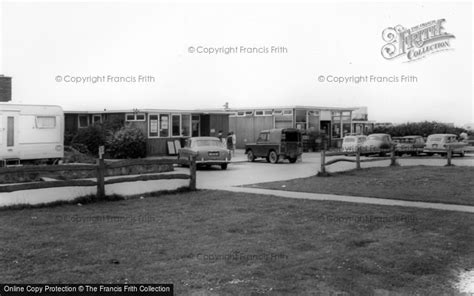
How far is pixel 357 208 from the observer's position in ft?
33.8

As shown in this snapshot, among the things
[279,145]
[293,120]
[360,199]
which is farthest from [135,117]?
[360,199]

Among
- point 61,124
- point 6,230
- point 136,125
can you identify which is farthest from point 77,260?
point 136,125

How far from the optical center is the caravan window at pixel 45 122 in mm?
20700

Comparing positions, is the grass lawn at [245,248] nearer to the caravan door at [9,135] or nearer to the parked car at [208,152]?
the caravan door at [9,135]

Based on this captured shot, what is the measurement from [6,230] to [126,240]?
2060 millimetres

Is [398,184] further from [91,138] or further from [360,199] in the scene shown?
[91,138]

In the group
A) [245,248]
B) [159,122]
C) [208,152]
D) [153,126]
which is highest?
[159,122]

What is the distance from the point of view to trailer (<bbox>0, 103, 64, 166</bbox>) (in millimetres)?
19594

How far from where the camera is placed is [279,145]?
25.9m

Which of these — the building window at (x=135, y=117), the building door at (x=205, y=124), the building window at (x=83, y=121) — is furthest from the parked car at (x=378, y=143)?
the building window at (x=83, y=121)

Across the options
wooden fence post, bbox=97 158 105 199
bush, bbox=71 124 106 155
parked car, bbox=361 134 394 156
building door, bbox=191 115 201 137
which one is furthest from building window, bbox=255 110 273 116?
wooden fence post, bbox=97 158 105 199

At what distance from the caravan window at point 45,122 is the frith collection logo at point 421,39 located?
14519mm

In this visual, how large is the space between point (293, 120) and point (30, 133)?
22539 millimetres

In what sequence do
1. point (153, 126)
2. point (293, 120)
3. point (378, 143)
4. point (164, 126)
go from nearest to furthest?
point (153, 126) → point (164, 126) → point (378, 143) → point (293, 120)
